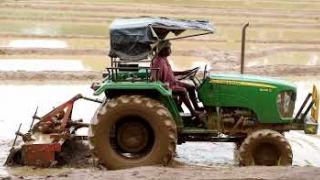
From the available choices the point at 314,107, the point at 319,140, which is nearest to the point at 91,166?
the point at 314,107

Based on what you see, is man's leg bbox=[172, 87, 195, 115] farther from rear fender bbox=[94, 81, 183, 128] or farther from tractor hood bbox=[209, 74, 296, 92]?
tractor hood bbox=[209, 74, 296, 92]

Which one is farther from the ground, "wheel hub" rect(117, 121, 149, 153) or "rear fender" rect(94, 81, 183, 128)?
"rear fender" rect(94, 81, 183, 128)

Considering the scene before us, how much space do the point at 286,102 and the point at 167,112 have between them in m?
1.84

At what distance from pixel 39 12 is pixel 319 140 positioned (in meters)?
21.5

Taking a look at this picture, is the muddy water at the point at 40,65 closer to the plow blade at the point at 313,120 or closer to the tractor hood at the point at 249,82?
the tractor hood at the point at 249,82

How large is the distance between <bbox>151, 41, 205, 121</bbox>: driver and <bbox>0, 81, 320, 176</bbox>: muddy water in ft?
3.38

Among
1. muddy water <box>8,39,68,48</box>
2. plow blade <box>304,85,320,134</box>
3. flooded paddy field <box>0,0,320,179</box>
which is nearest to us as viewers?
flooded paddy field <box>0,0,320,179</box>

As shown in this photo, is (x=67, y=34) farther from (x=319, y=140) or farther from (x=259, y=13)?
(x=319, y=140)

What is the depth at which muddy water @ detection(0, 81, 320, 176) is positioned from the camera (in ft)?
30.7

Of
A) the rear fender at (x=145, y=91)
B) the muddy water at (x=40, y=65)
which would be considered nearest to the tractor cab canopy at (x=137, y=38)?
the rear fender at (x=145, y=91)

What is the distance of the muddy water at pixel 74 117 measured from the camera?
30.7 ft

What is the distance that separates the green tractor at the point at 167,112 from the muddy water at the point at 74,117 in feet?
2.29

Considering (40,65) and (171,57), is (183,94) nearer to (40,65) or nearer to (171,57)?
(40,65)

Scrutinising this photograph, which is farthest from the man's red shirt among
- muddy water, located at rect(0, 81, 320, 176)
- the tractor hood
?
muddy water, located at rect(0, 81, 320, 176)
